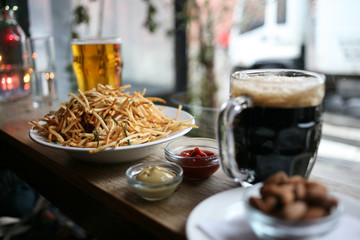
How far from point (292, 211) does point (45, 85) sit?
193 cm

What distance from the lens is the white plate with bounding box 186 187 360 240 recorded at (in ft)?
2.10

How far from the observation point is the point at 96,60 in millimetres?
1582

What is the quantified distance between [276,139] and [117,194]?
41cm

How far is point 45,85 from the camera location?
7.02 feet

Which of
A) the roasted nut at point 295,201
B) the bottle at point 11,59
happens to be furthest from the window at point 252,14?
the roasted nut at point 295,201

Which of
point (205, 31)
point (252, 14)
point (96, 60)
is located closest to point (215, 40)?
point (205, 31)

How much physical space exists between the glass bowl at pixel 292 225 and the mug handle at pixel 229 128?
188 mm

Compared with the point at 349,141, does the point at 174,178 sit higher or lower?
higher

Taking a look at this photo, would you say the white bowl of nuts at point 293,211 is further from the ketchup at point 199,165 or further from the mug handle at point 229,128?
the ketchup at point 199,165

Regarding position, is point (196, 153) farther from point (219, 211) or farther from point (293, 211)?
point (293, 211)

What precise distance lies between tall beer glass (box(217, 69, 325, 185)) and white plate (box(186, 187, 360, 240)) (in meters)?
0.06

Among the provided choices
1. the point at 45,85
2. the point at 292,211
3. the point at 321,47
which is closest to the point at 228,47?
the point at 321,47

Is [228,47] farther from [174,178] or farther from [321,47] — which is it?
[174,178]

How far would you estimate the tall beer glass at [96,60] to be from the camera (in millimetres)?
1547
